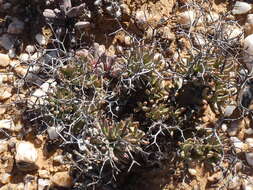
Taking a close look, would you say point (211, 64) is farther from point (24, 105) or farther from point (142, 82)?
point (24, 105)

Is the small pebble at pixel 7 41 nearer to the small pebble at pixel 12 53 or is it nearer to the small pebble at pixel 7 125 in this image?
the small pebble at pixel 12 53

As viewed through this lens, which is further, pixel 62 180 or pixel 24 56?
pixel 24 56

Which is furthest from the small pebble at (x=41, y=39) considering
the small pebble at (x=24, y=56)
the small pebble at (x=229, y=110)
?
the small pebble at (x=229, y=110)

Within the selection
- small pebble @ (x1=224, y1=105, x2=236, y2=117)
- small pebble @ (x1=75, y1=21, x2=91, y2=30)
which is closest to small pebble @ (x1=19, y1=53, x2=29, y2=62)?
small pebble @ (x1=75, y1=21, x2=91, y2=30)

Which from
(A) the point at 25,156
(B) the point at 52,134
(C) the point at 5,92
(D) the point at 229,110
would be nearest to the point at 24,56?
(C) the point at 5,92

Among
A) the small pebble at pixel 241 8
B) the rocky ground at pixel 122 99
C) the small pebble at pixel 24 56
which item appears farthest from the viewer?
the small pebble at pixel 241 8

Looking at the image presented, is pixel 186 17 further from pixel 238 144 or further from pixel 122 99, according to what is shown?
pixel 238 144

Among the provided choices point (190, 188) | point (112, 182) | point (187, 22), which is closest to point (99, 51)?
point (187, 22)

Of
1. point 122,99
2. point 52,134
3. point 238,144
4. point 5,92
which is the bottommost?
point 238,144
